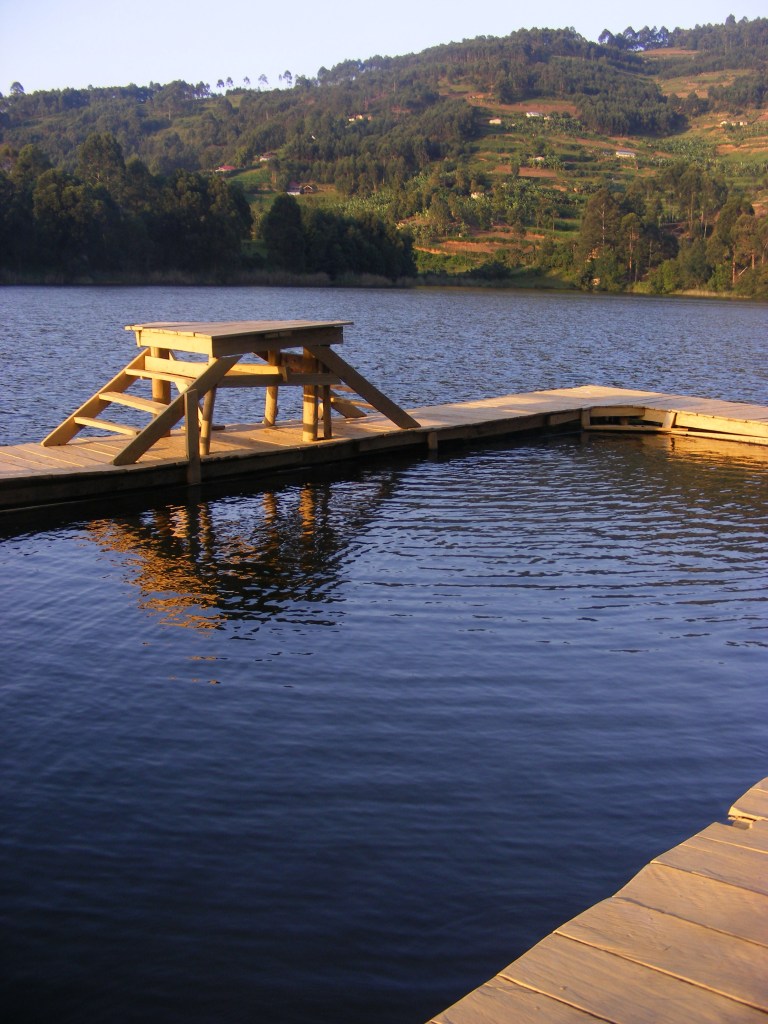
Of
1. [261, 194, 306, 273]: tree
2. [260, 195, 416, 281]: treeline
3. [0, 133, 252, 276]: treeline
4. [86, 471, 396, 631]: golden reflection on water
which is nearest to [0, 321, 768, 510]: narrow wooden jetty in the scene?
[86, 471, 396, 631]: golden reflection on water

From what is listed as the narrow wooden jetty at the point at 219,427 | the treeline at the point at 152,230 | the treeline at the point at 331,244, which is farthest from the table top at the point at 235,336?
the treeline at the point at 331,244

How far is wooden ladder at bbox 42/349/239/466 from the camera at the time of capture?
1515cm

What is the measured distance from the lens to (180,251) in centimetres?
10012

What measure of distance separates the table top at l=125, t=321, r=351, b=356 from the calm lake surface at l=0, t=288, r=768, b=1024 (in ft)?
7.18

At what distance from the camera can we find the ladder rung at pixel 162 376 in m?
15.7

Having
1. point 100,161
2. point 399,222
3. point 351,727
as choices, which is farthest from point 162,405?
point 399,222

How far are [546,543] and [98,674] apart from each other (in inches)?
257

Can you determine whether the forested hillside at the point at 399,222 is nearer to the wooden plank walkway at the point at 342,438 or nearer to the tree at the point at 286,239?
the tree at the point at 286,239

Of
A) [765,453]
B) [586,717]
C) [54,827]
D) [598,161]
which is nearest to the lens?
[54,827]

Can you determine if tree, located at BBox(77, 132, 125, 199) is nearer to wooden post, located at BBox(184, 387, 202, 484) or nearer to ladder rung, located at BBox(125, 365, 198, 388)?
ladder rung, located at BBox(125, 365, 198, 388)

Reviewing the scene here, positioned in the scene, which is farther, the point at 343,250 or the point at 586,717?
the point at 343,250

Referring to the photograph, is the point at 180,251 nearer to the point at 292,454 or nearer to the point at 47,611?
the point at 292,454

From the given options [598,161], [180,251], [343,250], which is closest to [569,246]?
[343,250]

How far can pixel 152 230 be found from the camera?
10012 cm
